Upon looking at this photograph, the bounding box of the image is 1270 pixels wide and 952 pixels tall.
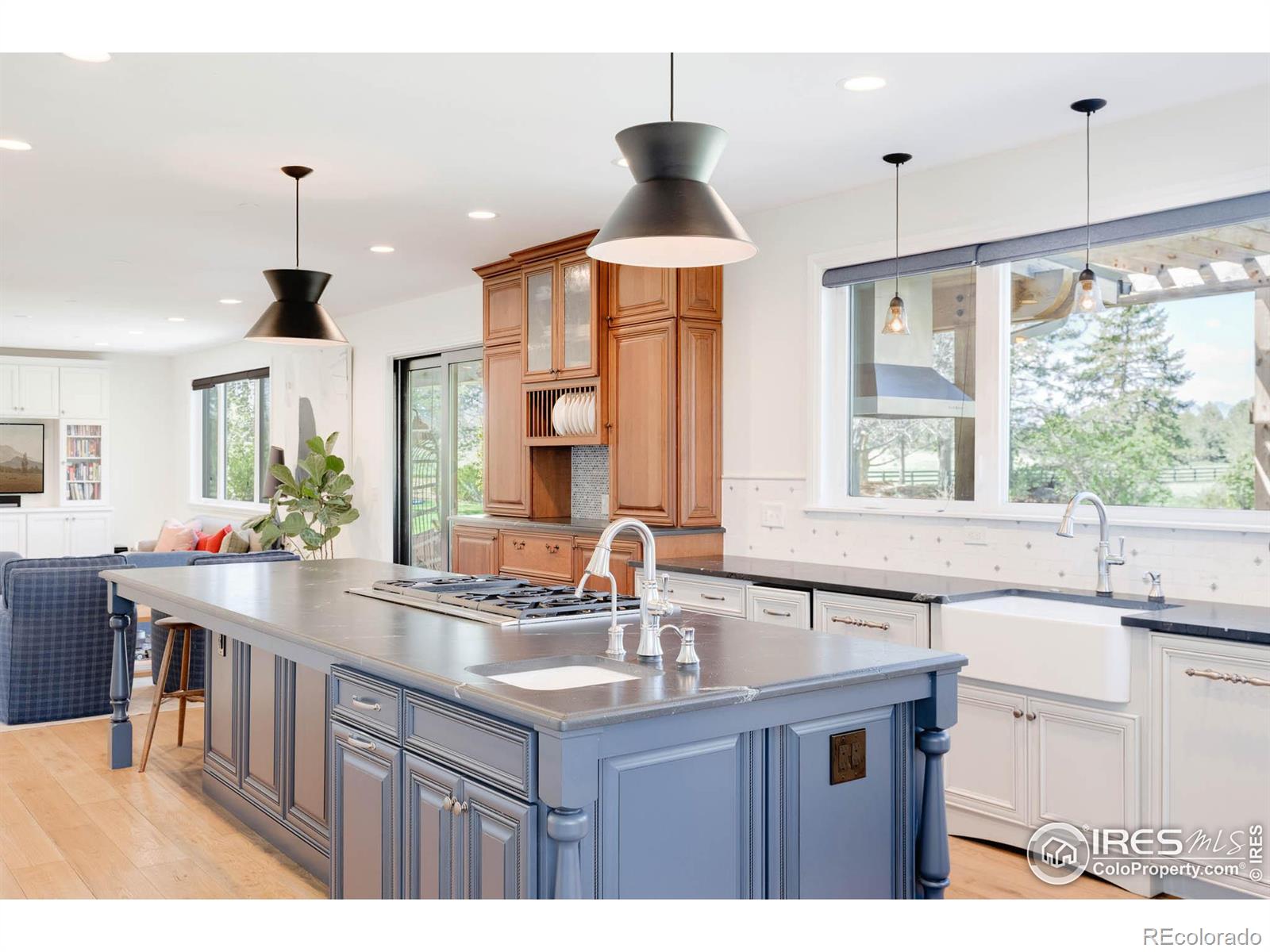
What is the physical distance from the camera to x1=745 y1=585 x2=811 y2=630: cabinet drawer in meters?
4.23

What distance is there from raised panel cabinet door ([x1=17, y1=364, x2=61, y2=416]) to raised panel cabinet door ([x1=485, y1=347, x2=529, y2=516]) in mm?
7148

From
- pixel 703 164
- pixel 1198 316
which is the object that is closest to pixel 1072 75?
pixel 1198 316

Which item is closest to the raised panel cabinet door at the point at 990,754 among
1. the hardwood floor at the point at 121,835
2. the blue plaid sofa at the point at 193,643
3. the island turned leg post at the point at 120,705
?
the hardwood floor at the point at 121,835

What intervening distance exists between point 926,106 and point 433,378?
5.20m

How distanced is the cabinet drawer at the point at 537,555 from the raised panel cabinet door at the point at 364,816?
287 centimetres

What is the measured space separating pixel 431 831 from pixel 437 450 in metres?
6.07

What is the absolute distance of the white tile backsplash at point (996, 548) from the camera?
141 inches

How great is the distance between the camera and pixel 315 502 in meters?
8.69

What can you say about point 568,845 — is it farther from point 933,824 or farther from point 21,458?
point 21,458

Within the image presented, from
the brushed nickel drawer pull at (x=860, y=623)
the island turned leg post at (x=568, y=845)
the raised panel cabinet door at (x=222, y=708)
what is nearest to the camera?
the island turned leg post at (x=568, y=845)

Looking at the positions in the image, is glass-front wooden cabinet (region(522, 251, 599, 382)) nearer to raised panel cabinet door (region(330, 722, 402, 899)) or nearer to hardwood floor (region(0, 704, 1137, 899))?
hardwood floor (region(0, 704, 1137, 899))

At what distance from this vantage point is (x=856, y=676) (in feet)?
7.73

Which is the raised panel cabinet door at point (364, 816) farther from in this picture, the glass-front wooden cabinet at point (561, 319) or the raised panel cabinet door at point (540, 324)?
the raised panel cabinet door at point (540, 324)
